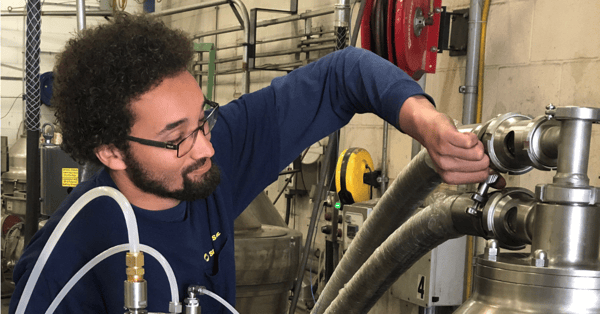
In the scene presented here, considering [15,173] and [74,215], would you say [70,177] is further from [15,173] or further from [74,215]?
[15,173]

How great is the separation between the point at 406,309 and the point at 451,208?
2244mm

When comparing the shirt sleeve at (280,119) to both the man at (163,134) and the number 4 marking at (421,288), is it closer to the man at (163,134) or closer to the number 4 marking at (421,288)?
the man at (163,134)

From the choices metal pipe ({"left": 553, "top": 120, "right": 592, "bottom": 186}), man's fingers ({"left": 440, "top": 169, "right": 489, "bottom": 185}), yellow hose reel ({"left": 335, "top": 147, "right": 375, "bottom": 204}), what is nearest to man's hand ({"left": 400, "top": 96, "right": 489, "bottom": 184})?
man's fingers ({"left": 440, "top": 169, "right": 489, "bottom": 185})

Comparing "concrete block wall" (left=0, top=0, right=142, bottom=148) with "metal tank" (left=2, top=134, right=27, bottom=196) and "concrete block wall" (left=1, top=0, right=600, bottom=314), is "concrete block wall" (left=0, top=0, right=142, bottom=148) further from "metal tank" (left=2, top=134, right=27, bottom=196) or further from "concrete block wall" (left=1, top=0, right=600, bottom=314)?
"concrete block wall" (left=1, top=0, right=600, bottom=314)

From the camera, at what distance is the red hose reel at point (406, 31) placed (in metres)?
2.31

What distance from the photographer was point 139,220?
0.98 metres

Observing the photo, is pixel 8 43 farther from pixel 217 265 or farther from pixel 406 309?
pixel 217 265

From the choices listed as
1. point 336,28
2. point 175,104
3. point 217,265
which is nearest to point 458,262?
point 336,28

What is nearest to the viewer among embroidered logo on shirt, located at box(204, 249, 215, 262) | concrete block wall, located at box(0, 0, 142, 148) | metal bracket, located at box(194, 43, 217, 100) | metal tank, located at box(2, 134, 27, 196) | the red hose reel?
embroidered logo on shirt, located at box(204, 249, 215, 262)

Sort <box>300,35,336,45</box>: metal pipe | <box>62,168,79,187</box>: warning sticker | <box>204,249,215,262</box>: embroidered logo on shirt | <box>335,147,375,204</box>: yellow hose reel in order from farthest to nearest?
<box>300,35,336,45</box>: metal pipe, <box>335,147,375,204</box>: yellow hose reel, <box>62,168,79,187</box>: warning sticker, <box>204,249,215,262</box>: embroidered logo on shirt

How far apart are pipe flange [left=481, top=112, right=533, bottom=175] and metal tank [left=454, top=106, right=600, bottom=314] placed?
0.03m

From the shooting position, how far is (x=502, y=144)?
63 cm

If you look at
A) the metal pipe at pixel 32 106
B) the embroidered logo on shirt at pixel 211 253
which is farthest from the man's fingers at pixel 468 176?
the metal pipe at pixel 32 106

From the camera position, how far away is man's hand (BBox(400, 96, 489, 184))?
653 mm
